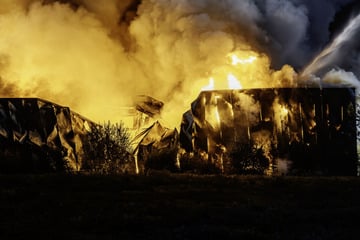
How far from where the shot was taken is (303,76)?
80.7 feet

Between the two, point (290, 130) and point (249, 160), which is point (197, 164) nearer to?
point (249, 160)

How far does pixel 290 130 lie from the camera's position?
66.1 ft

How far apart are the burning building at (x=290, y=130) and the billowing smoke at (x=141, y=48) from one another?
399 cm

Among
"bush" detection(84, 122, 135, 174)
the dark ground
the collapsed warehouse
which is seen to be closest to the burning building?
the collapsed warehouse

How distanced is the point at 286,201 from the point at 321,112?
300 inches

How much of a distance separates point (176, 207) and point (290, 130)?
899 centimetres

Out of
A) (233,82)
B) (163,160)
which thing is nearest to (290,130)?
(163,160)

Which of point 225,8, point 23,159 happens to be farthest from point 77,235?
point 225,8

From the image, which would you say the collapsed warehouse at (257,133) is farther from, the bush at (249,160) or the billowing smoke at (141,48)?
the billowing smoke at (141,48)

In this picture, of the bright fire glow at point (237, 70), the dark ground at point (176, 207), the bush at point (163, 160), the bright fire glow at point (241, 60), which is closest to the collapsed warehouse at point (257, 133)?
the bush at point (163, 160)

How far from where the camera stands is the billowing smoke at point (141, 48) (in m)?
25.4

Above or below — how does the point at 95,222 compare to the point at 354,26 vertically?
below

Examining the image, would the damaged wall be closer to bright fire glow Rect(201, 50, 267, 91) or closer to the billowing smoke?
the billowing smoke

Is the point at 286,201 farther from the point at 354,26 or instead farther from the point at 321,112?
the point at 354,26
